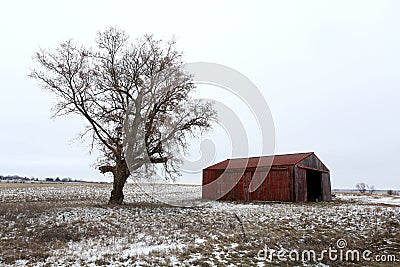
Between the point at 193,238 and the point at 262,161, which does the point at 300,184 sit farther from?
the point at 193,238

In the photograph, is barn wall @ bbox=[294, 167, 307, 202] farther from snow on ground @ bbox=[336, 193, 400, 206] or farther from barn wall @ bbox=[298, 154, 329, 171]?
snow on ground @ bbox=[336, 193, 400, 206]

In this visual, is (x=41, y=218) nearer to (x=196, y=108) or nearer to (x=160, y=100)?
(x=160, y=100)

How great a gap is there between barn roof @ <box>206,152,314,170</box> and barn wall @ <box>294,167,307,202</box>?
1.01m

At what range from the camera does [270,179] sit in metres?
27.0

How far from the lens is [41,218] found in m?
14.2

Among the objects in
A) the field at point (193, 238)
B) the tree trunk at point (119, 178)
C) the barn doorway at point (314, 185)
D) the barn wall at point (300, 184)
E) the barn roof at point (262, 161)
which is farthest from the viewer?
the barn doorway at point (314, 185)

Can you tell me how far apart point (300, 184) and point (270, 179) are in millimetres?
2698

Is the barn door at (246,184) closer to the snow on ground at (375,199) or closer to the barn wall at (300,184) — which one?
the barn wall at (300,184)

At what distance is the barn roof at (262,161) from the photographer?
2756 centimetres

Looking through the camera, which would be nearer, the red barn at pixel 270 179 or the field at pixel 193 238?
the field at pixel 193 238

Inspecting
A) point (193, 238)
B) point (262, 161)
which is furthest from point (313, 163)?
point (193, 238)

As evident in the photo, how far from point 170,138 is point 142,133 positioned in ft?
6.74

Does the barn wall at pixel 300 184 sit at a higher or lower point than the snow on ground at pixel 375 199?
higher

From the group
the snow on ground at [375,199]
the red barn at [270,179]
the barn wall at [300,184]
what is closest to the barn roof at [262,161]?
the red barn at [270,179]
